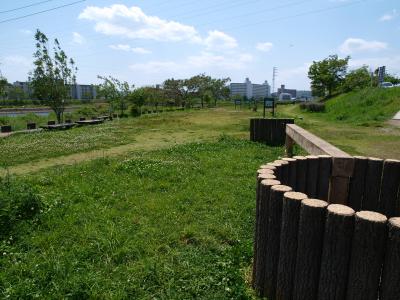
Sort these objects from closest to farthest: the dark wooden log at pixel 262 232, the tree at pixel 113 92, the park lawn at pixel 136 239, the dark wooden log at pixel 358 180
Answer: the dark wooden log at pixel 262 232 < the park lawn at pixel 136 239 < the dark wooden log at pixel 358 180 < the tree at pixel 113 92

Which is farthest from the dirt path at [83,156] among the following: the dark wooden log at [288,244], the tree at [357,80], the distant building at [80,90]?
the tree at [357,80]

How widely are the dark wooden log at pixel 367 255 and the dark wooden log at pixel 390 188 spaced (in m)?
1.88

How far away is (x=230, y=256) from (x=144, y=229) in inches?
Result: 52.7

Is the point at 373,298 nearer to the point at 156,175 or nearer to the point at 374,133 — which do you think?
the point at 156,175

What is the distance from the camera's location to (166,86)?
7000 centimetres

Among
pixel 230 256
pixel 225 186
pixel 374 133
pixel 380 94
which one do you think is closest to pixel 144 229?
pixel 230 256

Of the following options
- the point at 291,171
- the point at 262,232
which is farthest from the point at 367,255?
the point at 291,171

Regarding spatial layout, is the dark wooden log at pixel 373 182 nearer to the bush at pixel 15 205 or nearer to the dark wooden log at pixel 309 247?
the dark wooden log at pixel 309 247

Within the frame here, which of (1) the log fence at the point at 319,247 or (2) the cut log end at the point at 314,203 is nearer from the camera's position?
(1) the log fence at the point at 319,247

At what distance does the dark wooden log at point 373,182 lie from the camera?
3859 millimetres

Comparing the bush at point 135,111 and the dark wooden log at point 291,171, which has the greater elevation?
the dark wooden log at point 291,171

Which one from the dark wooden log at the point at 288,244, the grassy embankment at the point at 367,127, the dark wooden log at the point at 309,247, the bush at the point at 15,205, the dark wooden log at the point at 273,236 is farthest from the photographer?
the grassy embankment at the point at 367,127

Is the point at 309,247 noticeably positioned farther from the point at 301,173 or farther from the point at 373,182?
the point at 373,182

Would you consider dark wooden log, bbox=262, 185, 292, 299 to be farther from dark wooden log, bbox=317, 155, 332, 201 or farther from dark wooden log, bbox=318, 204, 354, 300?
dark wooden log, bbox=317, 155, 332, 201
